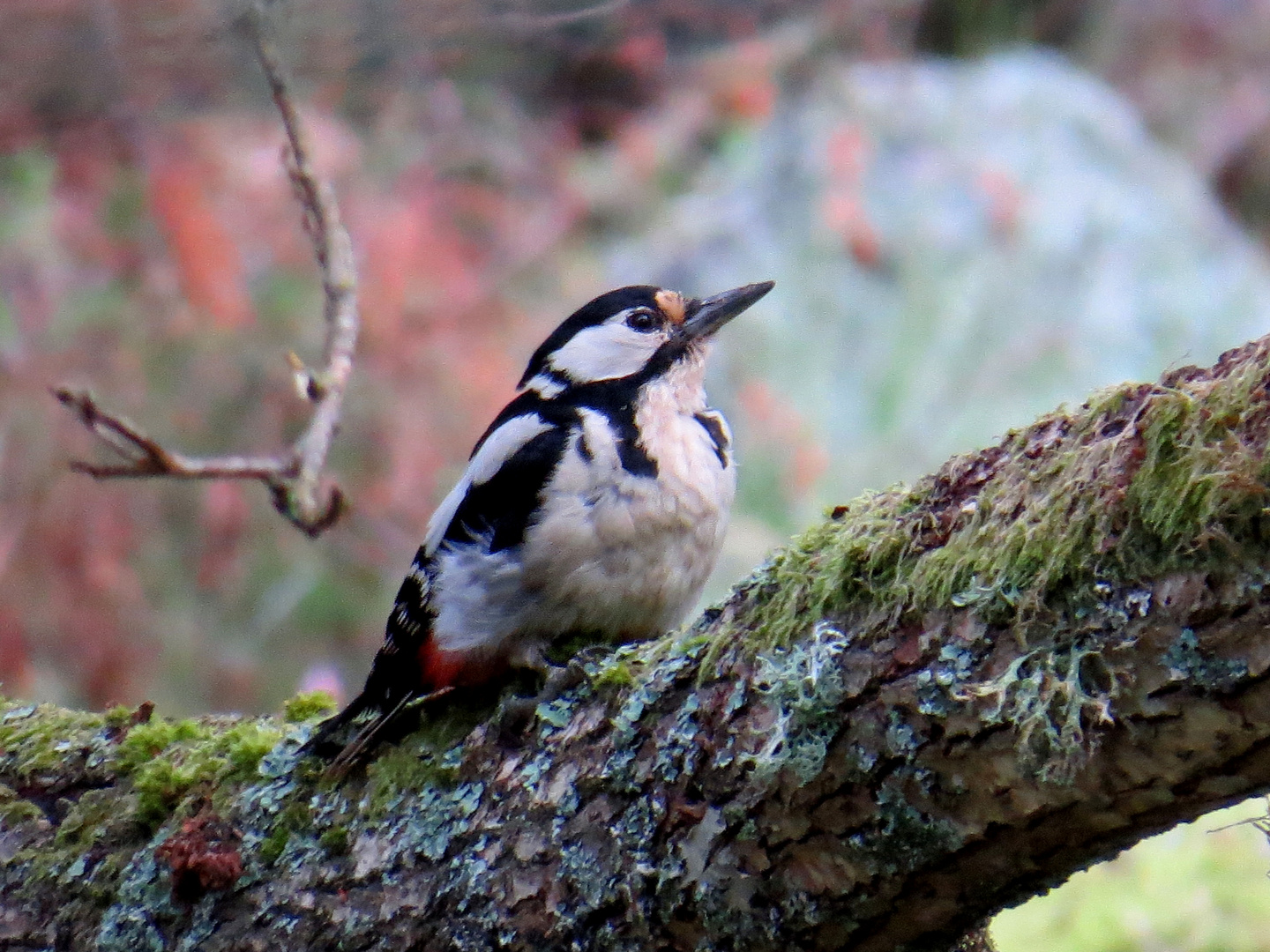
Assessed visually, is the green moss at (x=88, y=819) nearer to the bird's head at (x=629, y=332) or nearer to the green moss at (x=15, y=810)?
the green moss at (x=15, y=810)

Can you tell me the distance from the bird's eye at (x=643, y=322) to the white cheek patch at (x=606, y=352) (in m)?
0.01

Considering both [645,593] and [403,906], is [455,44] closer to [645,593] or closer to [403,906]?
[645,593]

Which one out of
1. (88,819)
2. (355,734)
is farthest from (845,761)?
(88,819)

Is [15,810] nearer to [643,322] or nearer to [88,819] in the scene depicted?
[88,819]

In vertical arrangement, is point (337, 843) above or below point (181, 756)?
below

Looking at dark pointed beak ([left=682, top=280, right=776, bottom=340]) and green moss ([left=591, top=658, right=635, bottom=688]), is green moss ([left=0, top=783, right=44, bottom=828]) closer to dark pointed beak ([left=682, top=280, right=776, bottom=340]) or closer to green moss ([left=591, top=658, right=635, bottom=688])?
green moss ([left=591, top=658, right=635, bottom=688])

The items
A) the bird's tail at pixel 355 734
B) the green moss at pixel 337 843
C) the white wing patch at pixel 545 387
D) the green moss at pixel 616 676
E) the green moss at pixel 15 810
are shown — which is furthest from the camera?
the white wing patch at pixel 545 387

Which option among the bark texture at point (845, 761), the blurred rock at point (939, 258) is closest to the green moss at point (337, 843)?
the bark texture at point (845, 761)

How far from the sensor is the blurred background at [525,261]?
5.20 m

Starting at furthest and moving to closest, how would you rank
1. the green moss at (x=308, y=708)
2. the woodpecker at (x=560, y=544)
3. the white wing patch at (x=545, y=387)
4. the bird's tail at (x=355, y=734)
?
the white wing patch at (x=545, y=387) → the green moss at (x=308, y=708) → the woodpecker at (x=560, y=544) → the bird's tail at (x=355, y=734)

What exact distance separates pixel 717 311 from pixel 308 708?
4.00ft

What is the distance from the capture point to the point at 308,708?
2607 millimetres

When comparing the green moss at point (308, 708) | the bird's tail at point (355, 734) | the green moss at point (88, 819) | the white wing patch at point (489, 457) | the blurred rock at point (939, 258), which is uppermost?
the blurred rock at point (939, 258)

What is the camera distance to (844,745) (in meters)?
1.59
